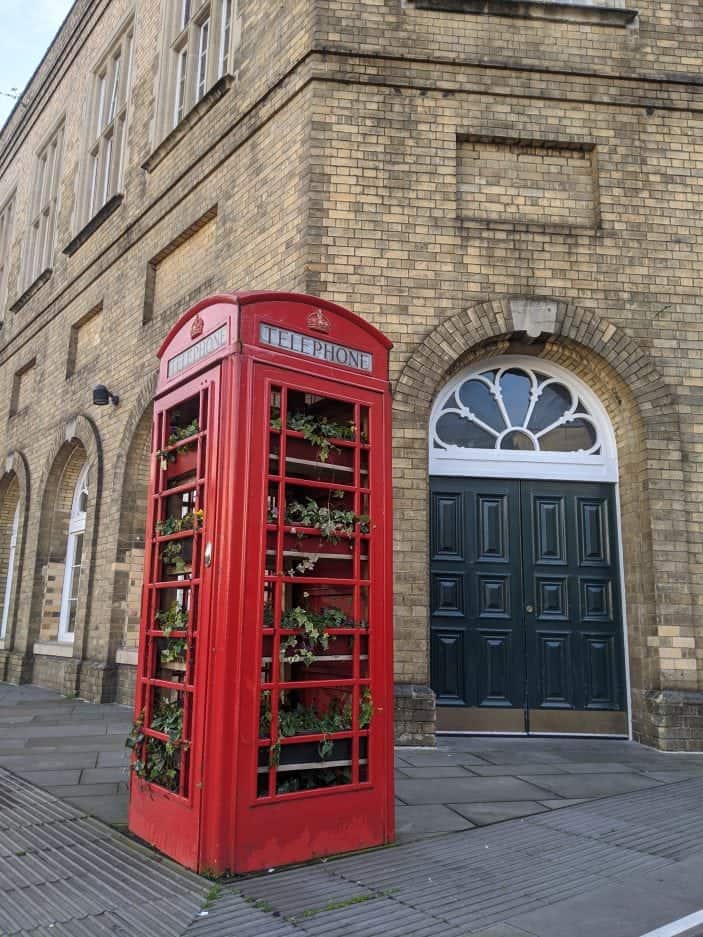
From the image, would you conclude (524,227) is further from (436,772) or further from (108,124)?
(108,124)

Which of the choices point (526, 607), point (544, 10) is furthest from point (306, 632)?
point (544, 10)

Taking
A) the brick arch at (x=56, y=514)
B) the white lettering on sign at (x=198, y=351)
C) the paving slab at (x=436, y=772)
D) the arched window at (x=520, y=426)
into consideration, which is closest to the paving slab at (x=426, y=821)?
the paving slab at (x=436, y=772)

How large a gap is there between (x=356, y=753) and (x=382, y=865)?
54 centimetres

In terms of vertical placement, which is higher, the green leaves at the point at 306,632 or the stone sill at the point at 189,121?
the stone sill at the point at 189,121

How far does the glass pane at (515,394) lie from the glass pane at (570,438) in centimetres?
36

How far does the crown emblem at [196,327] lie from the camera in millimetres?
4113

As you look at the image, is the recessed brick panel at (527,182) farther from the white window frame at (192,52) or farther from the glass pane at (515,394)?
the white window frame at (192,52)

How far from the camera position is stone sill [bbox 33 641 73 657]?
1177cm

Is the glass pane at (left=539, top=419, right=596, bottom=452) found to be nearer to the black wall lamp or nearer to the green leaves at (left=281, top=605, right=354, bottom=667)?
the green leaves at (left=281, top=605, right=354, bottom=667)

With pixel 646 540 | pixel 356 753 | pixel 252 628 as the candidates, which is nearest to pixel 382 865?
pixel 356 753

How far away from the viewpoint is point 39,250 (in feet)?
55.1

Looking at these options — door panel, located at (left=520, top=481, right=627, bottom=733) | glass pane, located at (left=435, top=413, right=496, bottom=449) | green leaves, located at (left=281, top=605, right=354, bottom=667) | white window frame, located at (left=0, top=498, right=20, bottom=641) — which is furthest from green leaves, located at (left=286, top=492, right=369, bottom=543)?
white window frame, located at (left=0, top=498, right=20, bottom=641)

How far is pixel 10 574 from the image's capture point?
52.5ft

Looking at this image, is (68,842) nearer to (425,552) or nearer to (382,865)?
(382,865)
